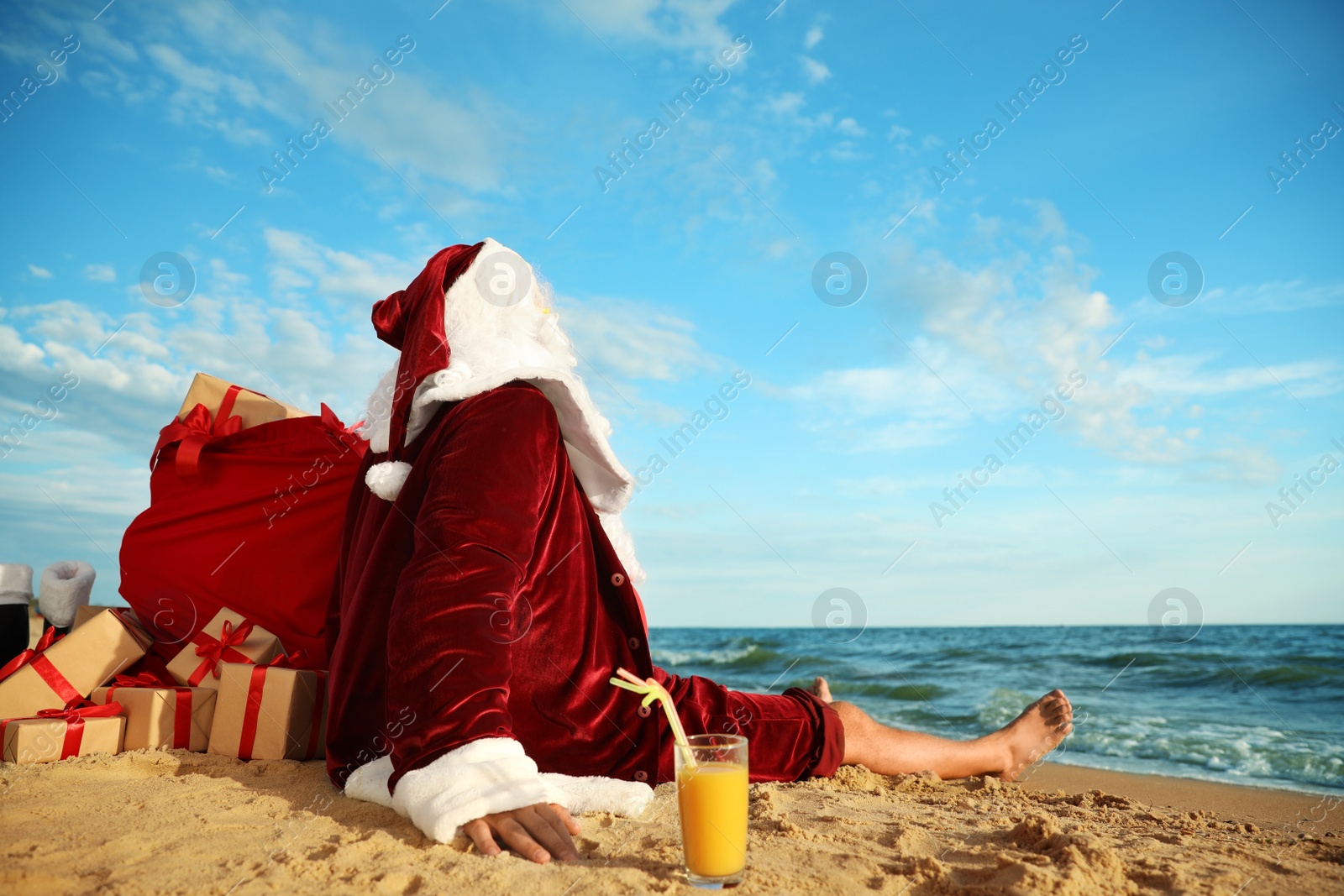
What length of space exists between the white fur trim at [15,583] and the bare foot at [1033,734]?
4.02 m

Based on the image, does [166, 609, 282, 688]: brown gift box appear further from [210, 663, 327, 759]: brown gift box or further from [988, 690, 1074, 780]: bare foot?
[988, 690, 1074, 780]: bare foot

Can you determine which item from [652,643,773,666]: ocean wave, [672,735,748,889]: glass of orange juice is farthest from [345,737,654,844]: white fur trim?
[652,643,773,666]: ocean wave

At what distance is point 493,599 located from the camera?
1.81 meters

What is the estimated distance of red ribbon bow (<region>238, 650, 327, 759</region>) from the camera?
256 cm

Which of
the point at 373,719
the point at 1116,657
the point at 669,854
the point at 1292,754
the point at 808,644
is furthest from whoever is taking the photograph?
the point at 808,644

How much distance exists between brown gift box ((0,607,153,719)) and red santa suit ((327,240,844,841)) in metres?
0.90

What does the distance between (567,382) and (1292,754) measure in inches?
195

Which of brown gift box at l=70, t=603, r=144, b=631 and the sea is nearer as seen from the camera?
brown gift box at l=70, t=603, r=144, b=631

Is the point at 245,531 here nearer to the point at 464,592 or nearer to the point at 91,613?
the point at 91,613

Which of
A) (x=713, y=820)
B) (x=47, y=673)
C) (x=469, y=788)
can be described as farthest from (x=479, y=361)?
(x=47, y=673)

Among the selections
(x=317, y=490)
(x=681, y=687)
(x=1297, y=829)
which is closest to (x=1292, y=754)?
(x=1297, y=829)

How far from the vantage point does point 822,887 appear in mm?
1541

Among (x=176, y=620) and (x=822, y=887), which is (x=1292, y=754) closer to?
(x=822, y=887)

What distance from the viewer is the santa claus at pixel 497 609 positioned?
173cm
